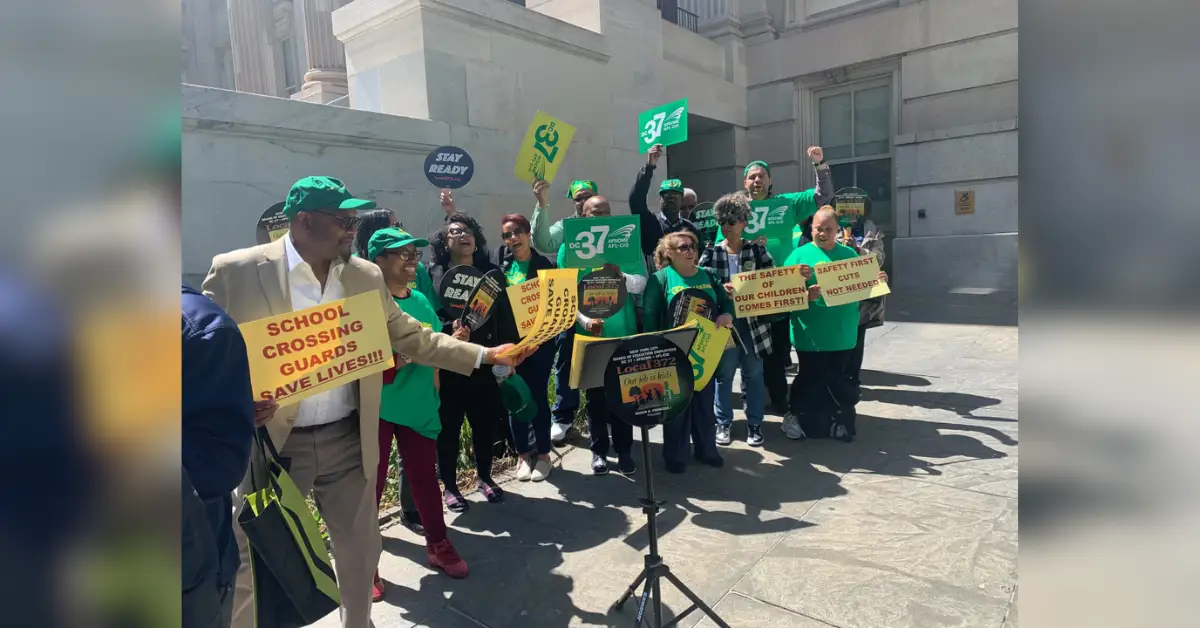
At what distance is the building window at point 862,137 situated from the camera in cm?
1341

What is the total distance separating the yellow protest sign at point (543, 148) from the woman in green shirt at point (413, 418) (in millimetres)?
2230

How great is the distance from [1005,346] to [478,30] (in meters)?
8.19

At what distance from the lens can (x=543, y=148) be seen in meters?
5.73

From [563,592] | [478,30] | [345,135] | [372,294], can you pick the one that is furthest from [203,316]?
[478,30]

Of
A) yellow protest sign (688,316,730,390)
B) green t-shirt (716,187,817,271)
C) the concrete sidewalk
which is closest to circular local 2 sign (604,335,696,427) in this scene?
the concrete sidewalk

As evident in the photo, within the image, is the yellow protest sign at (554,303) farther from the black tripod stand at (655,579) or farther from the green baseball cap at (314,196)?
the green baseball cap at (314,196)

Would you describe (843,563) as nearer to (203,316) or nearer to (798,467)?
(798,467)

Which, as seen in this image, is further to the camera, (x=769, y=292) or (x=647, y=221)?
(x=647, y=221)

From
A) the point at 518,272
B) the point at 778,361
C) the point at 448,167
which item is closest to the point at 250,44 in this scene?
the point at 448,167

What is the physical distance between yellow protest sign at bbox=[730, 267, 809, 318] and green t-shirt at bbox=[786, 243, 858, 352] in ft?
0.72

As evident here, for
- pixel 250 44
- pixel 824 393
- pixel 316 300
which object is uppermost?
pixel 250 44

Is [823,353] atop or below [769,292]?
below

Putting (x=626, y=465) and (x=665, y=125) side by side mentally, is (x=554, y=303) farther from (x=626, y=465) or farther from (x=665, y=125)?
(x=665, y=125)

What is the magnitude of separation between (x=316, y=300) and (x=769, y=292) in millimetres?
3456
